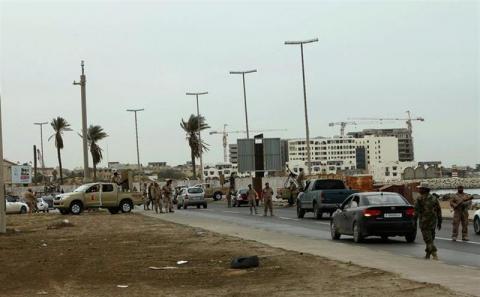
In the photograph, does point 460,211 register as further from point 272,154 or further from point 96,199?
point 272,154

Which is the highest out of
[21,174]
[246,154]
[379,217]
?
[246,154]

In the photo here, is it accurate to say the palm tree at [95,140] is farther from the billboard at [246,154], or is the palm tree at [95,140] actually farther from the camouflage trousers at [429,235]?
the camouflage trousers at [429,235]

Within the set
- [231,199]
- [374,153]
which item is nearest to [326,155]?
[374,153]

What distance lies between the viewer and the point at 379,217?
2084cm

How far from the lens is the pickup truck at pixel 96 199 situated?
43.3m

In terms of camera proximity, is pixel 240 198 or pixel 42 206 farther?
pixel 42 206

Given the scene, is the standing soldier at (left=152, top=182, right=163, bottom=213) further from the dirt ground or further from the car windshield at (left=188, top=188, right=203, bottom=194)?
the dirt ground

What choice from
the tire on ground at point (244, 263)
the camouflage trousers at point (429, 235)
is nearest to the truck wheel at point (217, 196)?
the camouflage trousers at point (429, 235)

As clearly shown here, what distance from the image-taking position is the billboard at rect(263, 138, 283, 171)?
209ft

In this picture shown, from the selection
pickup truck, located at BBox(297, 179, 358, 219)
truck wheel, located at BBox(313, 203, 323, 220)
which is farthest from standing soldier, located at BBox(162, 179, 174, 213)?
truck wheel, located at BBox(313, 203, 323, 220)

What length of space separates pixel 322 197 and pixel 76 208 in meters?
16.6

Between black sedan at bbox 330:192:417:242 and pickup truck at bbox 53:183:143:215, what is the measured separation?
24.8 m

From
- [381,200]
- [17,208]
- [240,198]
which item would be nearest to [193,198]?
[240,198]

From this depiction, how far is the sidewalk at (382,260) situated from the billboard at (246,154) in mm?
37850
